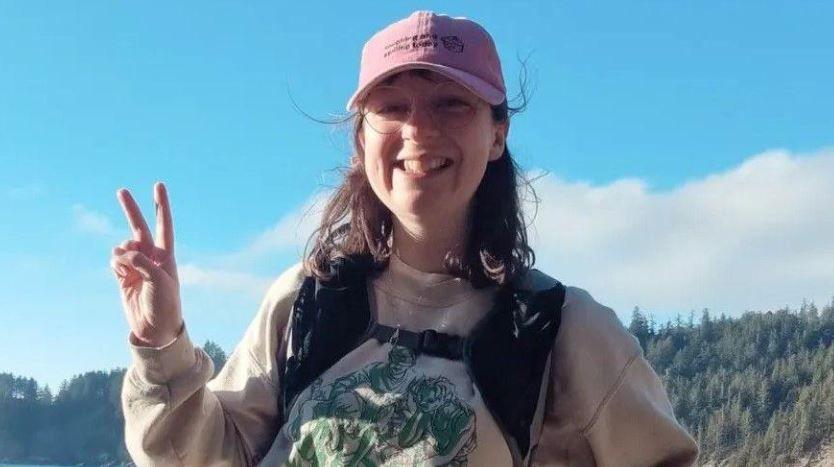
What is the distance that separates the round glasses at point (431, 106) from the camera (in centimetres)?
287

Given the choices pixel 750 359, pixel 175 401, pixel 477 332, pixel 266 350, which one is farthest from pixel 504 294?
pixel 750 359

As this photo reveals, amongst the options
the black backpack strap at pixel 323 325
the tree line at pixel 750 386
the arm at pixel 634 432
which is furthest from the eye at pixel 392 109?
the tree line at pixel 750 386

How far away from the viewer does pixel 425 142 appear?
282 centimetres

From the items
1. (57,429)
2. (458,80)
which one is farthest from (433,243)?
(57,429)

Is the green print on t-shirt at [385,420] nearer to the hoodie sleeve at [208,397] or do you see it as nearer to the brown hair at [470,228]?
the hoodie sleeve at [208,397]

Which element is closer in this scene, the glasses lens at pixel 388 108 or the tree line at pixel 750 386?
the glasses lens at pixel 388 108

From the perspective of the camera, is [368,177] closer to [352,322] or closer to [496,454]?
[352,322]

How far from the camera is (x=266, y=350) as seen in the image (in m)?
3.06

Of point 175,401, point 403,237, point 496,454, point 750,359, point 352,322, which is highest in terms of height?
point 750,359

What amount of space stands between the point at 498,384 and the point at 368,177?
0.70 metres

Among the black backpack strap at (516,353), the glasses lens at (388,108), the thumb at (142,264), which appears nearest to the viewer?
the thumb at (142,264)

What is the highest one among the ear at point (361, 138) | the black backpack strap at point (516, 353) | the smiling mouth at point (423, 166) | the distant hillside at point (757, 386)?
the distant hillside at point (757, 386)

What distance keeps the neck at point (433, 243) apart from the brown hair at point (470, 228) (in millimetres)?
25

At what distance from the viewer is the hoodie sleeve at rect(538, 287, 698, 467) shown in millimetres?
2824
